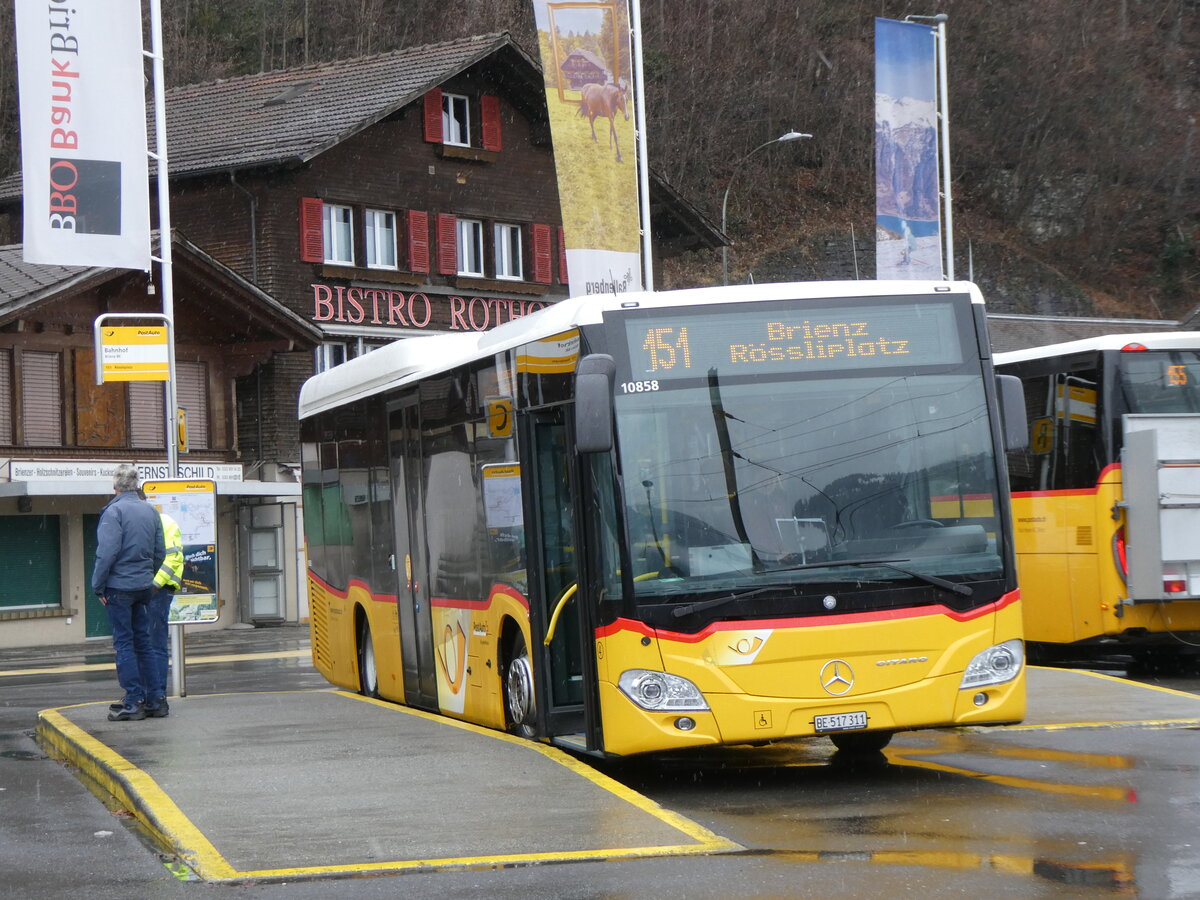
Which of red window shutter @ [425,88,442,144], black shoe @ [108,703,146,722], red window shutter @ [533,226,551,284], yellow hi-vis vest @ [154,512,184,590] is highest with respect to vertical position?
red window shutter @ [425,88,442,144]

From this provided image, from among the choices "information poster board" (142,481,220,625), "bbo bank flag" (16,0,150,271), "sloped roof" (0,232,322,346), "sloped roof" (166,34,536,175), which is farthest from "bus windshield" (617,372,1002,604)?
"sloped roof" (166,34,536,175)

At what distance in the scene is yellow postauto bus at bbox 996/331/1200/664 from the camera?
1659 cm

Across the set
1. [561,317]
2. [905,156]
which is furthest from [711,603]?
[905,156]

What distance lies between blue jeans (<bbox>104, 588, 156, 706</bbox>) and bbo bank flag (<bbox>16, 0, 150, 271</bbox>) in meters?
3.50

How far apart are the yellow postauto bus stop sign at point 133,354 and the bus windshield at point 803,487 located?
22.0 ft

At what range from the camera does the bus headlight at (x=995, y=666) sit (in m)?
10.1

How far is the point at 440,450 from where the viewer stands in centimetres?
1299

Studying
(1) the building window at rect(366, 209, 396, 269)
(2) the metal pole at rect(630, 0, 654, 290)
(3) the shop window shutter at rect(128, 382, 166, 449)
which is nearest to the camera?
(2) the metal pole at rect(630, 0, 654, 290)

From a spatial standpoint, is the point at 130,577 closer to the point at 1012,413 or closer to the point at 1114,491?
the point at 1012,413

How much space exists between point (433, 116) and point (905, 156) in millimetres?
19146

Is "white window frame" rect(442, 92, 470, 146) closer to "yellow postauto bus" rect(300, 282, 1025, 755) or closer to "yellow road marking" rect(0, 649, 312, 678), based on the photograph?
"yellow road marking" rect(0, 649, 312, 678)

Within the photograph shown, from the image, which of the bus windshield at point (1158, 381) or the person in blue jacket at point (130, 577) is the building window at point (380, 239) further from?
the person in blue jacket at point (130, 577)

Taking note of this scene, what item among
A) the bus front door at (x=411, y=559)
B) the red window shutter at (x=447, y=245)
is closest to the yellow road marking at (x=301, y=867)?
the bus front door at (x=411, y=559)

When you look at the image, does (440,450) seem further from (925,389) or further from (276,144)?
(276,144)
